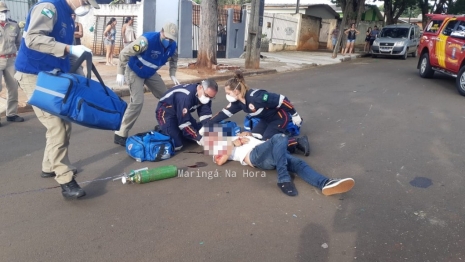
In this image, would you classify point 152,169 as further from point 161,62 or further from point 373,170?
point 373,170

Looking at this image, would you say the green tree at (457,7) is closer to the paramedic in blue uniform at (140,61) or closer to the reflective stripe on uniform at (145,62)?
the paramedic in blue uniform at (140,61)

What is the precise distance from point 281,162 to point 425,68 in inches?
404

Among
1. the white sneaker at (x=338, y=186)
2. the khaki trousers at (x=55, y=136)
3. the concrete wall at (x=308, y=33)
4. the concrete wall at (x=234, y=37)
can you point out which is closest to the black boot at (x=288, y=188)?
the white sneaker at (x=338, y=186)

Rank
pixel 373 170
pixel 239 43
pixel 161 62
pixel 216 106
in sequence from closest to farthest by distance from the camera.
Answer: pixel 373 170 → pixel 161 62 → pixel 216 106 → pixel 239 43

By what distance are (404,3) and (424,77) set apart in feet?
71.6

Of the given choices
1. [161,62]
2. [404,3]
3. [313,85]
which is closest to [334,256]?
[161,62]

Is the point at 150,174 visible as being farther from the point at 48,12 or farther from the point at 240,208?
the point at 48,12

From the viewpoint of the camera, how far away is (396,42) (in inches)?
819

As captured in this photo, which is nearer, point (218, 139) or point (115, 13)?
point (218, 139)

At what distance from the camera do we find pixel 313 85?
37.9 ft

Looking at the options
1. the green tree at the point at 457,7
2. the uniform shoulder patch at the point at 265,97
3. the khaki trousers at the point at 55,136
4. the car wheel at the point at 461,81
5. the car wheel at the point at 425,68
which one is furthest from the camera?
the green tree at the point at 457,7

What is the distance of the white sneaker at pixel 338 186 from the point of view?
13.2 ft

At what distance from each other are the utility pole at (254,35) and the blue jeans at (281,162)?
9971 millimetres

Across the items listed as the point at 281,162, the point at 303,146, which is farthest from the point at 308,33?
the point at 281,162
